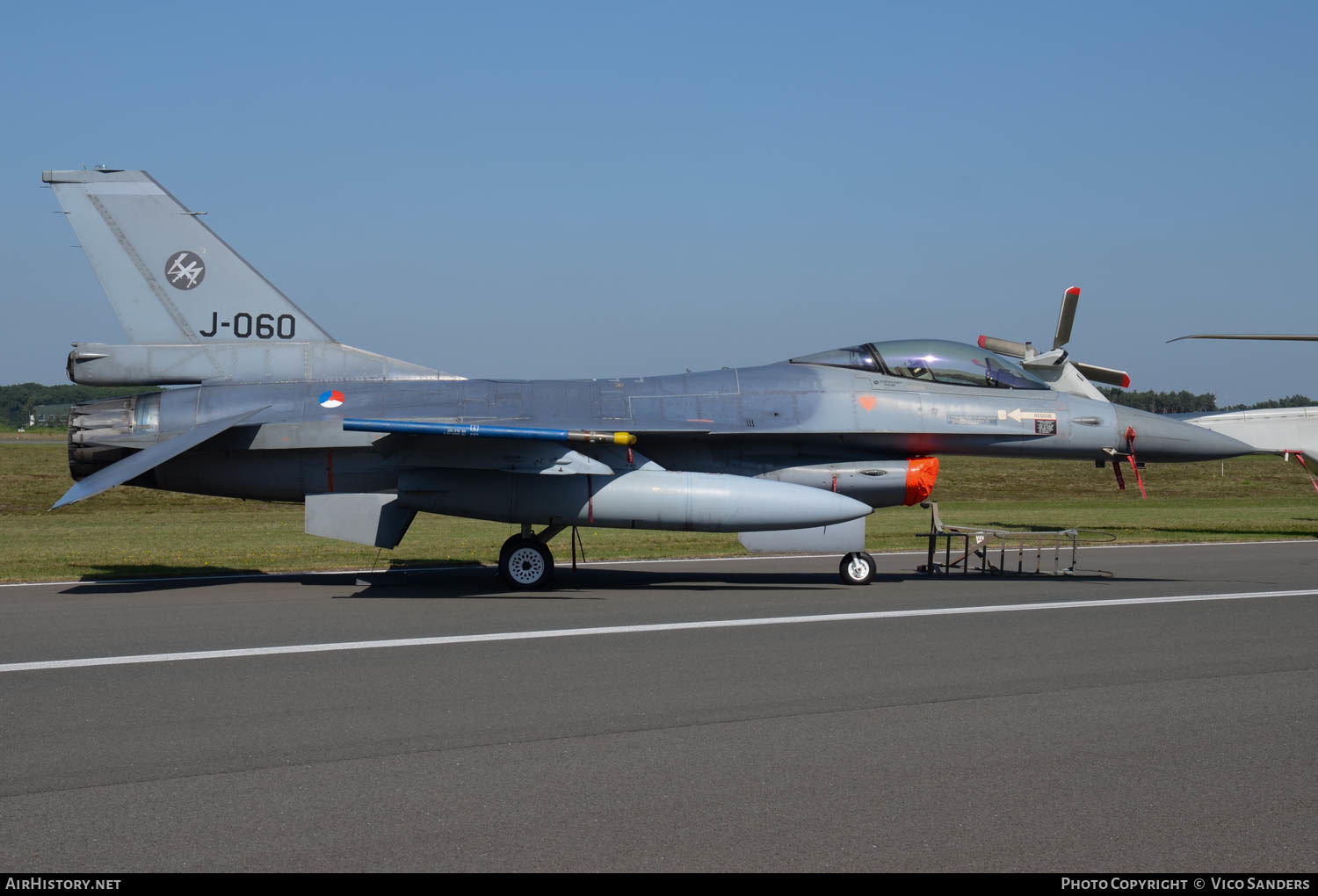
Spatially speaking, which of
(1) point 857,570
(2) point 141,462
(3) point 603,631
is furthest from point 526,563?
Result: (2) point 141,462

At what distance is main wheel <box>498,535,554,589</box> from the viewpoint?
1307 cm

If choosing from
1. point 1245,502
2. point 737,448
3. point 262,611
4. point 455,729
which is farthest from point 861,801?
point 1245,502

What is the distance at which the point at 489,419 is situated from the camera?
1354 centimetres

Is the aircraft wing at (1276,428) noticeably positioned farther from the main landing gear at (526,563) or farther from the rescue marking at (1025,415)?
the main landing gear at (526,563)

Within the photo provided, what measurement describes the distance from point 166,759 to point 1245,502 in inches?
1416

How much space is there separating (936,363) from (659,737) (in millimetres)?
9037

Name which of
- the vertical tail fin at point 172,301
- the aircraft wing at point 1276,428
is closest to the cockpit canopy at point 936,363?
the vertical tail fin at point 172,301

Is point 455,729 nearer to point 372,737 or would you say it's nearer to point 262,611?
point 372,737

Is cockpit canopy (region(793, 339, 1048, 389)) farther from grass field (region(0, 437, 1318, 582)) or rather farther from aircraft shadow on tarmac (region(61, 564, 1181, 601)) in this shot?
grass field (region(0, 437, 1318, 582))

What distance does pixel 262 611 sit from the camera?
10.9m

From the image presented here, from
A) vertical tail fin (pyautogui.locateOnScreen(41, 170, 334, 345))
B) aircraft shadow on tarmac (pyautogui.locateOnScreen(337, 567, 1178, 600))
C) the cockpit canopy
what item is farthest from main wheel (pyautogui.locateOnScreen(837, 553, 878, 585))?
vertical tail fin (pyautogui.locateOnScreen(41, 170, 334, 345))

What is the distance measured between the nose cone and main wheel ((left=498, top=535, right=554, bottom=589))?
7.29 metres

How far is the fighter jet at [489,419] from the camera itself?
12.8 m

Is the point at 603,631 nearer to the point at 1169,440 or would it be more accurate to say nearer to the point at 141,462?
the point at 141,462
